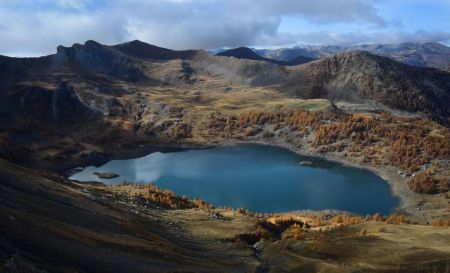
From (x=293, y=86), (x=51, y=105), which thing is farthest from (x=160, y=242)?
(x=293, y=86)

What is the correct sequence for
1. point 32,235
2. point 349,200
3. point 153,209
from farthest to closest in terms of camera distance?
point 349,200
point 153,209
point 32,235

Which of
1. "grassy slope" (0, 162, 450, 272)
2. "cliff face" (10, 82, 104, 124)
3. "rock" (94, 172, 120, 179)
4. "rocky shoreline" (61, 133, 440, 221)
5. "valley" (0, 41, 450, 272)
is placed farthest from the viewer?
"cliff face" (10, 82, 104, 124)

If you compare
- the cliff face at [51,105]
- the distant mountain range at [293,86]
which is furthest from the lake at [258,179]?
the distant mountain range at [293,86]

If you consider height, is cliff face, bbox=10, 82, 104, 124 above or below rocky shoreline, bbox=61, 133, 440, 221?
above

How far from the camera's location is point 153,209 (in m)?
50.4

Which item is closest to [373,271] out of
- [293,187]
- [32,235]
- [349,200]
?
[32,235]

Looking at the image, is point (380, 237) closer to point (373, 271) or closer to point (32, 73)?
point (373, 271)

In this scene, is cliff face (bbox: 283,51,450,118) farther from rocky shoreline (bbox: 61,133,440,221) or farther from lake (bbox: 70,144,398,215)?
lake (bbox: 70,144,398,215)

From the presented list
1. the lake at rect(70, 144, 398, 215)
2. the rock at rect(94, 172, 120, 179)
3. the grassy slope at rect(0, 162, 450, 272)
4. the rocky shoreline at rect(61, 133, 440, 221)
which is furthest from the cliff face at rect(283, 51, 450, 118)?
the grassy slope at rect(0, 162, 450, 272)

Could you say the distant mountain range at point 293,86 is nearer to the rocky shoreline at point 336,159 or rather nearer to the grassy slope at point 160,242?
the rocky shoreline at point 336,159

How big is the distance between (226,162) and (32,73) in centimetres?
10453

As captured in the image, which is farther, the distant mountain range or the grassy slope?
the distant mountain range

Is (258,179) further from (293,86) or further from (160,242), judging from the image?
(293,86)

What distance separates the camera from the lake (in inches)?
3201
